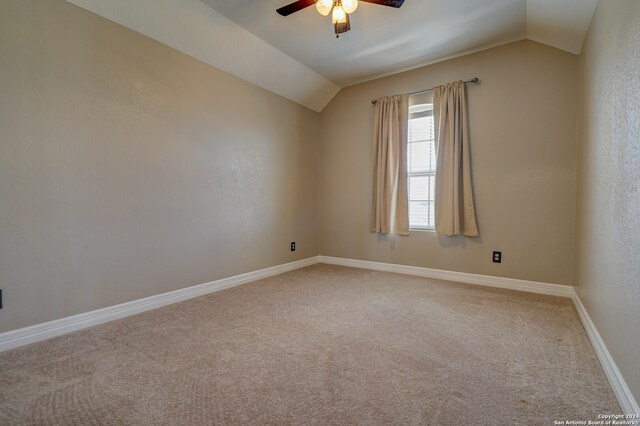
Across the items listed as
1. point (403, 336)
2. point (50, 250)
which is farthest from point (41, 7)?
point (403, 336)

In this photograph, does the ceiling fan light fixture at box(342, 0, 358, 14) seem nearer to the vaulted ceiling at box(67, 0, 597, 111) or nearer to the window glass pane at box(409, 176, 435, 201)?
the vaulted ceiling at box(67, 0, 597, 111)

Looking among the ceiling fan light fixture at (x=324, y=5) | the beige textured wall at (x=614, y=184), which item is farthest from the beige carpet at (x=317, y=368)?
the ceiling fan light fixture at (x=324, y=5)

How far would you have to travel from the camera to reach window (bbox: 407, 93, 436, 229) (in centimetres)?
381

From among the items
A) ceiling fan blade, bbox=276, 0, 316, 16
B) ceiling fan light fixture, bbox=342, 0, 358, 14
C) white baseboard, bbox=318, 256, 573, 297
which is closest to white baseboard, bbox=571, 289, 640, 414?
white baseboard, bbox=318, 256, 573, 297

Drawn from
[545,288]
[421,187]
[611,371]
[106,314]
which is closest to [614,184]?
[611,371]

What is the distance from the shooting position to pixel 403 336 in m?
2.13

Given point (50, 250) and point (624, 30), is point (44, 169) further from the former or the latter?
point (624, 30)

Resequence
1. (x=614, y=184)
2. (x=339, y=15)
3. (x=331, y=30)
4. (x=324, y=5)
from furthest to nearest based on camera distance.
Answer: (x=331, y=30)
(x=339, y=15)
(x=324, y=5)
(x=614, y=184)

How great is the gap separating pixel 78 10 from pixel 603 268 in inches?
158

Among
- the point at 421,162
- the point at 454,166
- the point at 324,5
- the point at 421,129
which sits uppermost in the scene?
the point at 324,5

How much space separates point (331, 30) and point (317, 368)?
3.00 m

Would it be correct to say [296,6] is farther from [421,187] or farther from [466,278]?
[466,278]

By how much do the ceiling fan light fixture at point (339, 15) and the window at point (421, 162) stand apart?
1894 mm

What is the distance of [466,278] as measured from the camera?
11.6 feet
